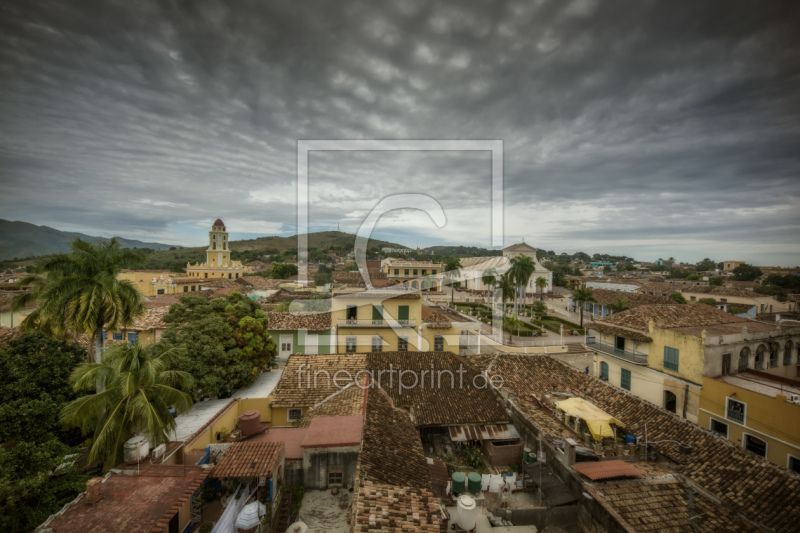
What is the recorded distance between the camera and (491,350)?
→ 26047 mm

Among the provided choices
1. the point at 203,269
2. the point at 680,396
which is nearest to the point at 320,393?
the point at 680,396

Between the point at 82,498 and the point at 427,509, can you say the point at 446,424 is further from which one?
the point at 82,498

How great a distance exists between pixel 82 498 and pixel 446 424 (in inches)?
389

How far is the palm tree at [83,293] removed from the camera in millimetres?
9516

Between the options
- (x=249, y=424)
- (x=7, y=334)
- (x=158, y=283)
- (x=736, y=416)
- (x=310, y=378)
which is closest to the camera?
(x=249, y=424)

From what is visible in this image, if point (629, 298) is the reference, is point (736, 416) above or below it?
below

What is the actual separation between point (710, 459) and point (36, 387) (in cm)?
1835

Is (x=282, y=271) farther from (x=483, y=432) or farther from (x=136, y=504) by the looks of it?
(x=136, y=504)

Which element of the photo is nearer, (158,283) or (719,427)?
(719,427)

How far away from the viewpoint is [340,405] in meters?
12.3

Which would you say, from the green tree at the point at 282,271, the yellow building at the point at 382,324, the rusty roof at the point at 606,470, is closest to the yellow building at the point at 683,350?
the rusty roof at the point at 606,470

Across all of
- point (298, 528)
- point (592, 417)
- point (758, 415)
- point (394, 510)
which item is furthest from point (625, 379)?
point (298, 528)

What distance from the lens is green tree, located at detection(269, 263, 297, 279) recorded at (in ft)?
221

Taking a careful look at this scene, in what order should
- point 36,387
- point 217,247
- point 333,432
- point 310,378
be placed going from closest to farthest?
point 36,387 < point 333,432 < point 310,378 < point 217,247
